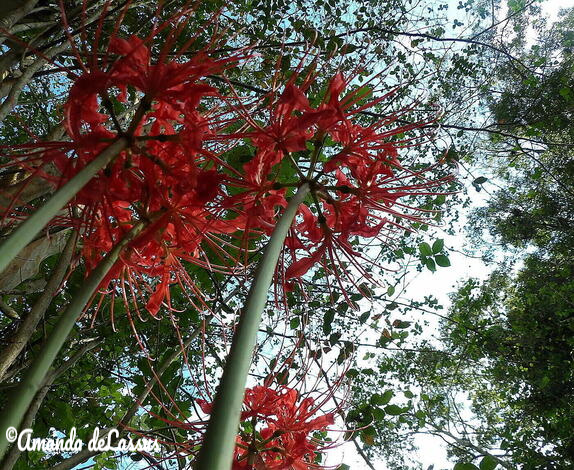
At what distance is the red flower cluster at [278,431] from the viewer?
3.12 feet

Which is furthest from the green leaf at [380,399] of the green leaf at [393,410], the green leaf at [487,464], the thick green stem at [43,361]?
the thick green stem at [43,361]

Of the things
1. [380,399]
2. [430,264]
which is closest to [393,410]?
[380,399]

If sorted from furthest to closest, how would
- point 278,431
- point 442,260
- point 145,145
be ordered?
point 442,260
point 278,431
point 145,145

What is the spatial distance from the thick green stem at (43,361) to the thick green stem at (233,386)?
6.7 inches

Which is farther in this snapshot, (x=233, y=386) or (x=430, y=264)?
(x=430, y=264)

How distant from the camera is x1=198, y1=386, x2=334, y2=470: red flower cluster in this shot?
37.5 inches

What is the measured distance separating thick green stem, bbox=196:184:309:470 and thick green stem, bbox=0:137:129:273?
183 mm

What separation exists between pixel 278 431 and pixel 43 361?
2.33 feet

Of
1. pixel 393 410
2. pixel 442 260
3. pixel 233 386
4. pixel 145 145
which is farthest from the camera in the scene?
pixel 442 260

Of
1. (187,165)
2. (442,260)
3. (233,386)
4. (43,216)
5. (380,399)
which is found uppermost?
(442,260)

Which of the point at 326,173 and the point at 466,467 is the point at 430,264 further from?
the point at 326,173

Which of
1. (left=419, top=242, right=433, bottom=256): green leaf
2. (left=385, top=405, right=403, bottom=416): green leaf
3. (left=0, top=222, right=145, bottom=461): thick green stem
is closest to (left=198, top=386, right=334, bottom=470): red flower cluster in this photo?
(left=385, top=405, right=403, bottom=416): green leaf

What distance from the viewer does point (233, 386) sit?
0.95ft

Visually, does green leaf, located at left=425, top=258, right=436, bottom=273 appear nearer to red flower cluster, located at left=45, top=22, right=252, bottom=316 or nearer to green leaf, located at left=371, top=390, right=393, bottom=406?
green leaf, located at left=371, top=390, right=393, bottom=406
